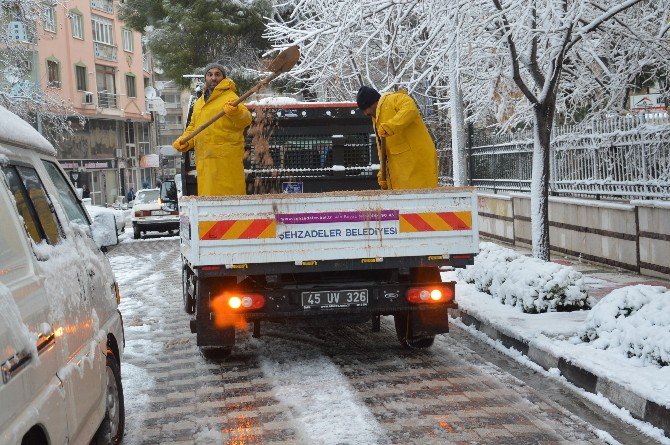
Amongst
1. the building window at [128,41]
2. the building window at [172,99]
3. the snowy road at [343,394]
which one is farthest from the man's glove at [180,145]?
the building window at [172,99]

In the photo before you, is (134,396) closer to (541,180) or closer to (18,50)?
(541,180)

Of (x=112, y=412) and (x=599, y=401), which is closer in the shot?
(x=112, y=412)

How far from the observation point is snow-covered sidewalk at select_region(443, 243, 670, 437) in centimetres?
567

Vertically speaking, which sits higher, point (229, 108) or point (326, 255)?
point (229, 108)

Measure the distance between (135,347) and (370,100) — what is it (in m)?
3.42

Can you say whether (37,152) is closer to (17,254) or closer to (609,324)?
(17,254)

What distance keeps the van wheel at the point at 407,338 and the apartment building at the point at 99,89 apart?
40924mm

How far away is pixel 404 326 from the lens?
7.69 metres

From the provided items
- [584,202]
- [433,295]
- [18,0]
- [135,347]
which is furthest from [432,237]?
[18,0]

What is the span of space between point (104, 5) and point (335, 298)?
52.4 m


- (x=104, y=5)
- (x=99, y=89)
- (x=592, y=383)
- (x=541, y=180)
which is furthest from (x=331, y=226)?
(x=104, y=5)

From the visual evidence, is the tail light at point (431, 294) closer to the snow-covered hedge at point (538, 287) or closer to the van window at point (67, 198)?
the snow-covered hedge at point (538, 287)

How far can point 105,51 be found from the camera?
54625 millimetres

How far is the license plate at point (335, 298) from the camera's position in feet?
22.7
